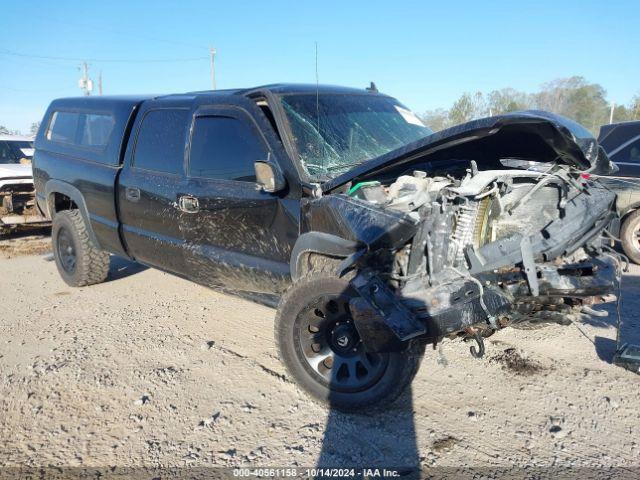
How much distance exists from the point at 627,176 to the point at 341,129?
4903 millimetres

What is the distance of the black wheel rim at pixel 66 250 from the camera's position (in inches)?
218

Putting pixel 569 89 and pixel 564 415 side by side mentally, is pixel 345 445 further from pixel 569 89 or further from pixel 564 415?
pixel 569 89

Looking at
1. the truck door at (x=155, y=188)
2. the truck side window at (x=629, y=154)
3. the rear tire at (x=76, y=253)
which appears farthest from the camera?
the truck side window at (x=629, y=154)

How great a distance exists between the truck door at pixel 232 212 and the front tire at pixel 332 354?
0.48m

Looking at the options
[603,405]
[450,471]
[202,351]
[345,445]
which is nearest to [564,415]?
[603,405]

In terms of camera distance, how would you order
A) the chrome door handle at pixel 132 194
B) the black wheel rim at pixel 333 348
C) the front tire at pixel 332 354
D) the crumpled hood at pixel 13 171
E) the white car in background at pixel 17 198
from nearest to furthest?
the front tire at pixel 332 354 < the black wheel rim at pixel 333 348 < the chrome door handle at pixel 132 194 < the white car in background at pixel 17 198 < the crumpled hood at pixel 13 171

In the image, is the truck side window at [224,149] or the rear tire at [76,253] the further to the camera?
the rear tire at [76,253]

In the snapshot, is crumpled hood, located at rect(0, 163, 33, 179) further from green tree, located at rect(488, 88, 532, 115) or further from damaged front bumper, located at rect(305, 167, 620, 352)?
green tree, located at rect(488, 88, 532, 115)

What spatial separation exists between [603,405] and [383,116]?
263 cm

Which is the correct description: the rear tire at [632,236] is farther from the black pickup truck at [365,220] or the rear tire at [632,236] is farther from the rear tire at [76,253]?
the rear tire at [76,253]

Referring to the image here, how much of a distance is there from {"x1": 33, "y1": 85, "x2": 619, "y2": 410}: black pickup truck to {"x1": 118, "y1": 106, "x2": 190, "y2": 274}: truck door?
17 mm

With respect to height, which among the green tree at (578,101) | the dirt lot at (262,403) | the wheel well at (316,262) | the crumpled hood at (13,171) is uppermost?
the green tree at (578,101)

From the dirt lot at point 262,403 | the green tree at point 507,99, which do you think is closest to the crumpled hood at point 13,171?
the dirt lot at point 262,403

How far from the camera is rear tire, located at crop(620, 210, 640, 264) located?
6.27 m
